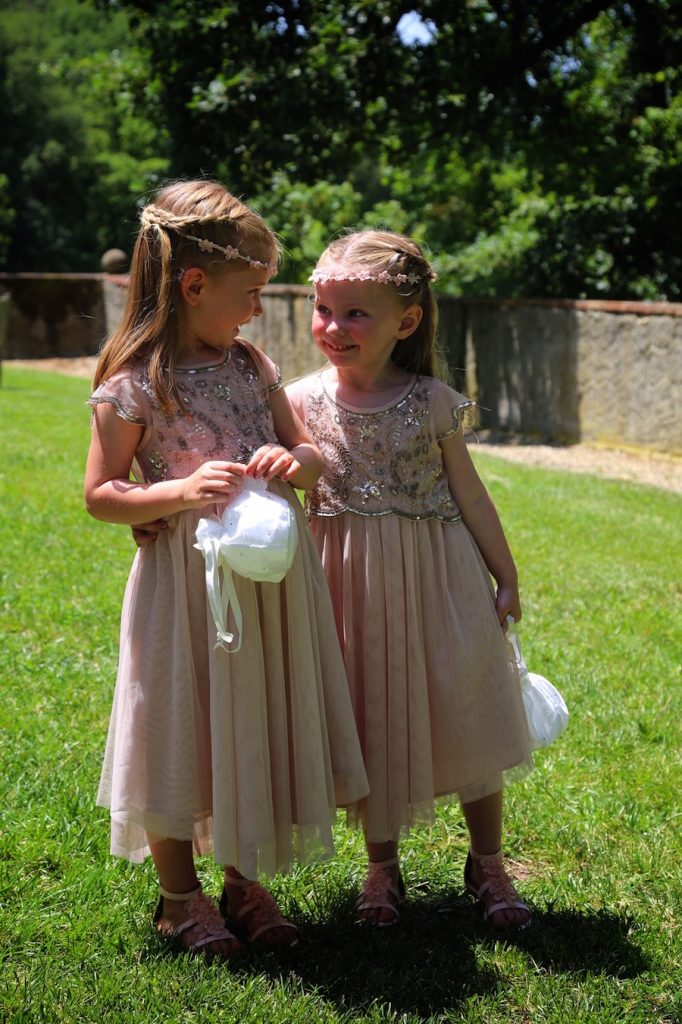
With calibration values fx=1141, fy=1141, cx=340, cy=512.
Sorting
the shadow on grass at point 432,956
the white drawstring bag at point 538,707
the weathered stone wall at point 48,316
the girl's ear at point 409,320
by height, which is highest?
the weathered stone wall at point 48,316

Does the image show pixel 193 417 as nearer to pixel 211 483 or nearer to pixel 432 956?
pixel 211 483

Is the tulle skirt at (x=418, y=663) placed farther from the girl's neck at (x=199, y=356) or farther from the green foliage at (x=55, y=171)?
the green foliage at (x=55, y=171)

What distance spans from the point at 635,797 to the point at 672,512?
5110 millimetres

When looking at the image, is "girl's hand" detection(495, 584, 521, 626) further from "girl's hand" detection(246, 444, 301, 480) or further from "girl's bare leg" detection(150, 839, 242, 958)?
"girl's bare leg" detection(150, 839, 242, 958)

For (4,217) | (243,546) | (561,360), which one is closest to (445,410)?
(243,546)

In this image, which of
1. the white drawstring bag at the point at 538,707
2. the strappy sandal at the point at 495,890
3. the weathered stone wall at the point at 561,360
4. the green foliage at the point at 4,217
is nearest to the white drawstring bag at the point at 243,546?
the white drawstring bag at the point at 538,707

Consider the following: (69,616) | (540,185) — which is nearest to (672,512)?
(69,616)

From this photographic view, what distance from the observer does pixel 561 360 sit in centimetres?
1159

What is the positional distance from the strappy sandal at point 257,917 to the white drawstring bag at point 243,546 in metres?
0.65

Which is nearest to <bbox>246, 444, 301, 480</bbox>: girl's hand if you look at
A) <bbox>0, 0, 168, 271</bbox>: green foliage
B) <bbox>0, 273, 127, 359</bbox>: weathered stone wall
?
<bbox>0, 273, 127, 359</bbox>: weathered stone wall

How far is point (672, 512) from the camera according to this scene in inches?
321

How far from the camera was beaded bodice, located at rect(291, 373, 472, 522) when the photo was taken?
270cm

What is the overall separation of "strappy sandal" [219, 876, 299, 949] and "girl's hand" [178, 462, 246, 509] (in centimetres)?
88

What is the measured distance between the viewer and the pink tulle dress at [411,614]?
2.66 metres
